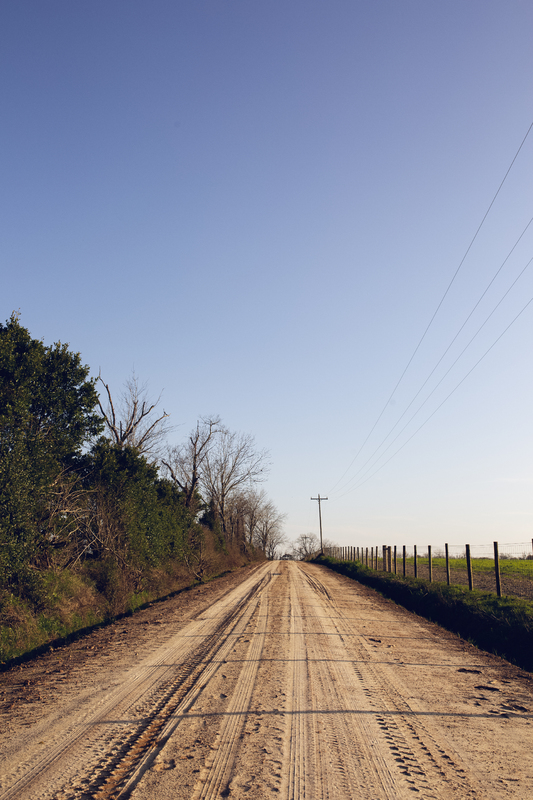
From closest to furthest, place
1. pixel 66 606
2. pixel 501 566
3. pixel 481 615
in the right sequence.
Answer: pixel 481 615
pixel 66 606
pixel 501 566

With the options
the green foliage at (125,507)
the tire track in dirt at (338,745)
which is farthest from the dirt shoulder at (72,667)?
the green foliage at (125,507)

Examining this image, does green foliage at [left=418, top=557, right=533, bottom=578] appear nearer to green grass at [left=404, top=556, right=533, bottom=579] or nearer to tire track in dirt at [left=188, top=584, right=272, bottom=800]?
green grass at [left=404, top=556, right=533, bottom=579]

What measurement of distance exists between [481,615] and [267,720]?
24.9 ft

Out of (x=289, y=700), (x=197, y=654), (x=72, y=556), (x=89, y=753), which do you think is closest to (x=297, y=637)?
(x=197, y=654)

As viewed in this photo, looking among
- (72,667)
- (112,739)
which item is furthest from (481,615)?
(112,739)

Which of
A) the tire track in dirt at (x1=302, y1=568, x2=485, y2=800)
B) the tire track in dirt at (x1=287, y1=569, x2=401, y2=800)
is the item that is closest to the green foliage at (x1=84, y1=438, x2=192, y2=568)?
the tire track in dirt at (x1=287, y1=569, x2=401, y2=800)

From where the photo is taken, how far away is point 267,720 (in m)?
5.12

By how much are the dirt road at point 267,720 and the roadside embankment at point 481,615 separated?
0.73m

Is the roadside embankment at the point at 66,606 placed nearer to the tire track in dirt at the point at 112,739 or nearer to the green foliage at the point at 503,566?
the tire track in dirt at the point at 112,739

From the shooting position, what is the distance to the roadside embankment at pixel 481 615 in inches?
352

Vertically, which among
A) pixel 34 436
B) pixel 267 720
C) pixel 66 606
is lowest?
pixel 66 606

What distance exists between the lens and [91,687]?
6480mm

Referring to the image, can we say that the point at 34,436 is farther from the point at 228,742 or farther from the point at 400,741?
the point at 400,741

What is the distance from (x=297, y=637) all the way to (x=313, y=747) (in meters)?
5.27
